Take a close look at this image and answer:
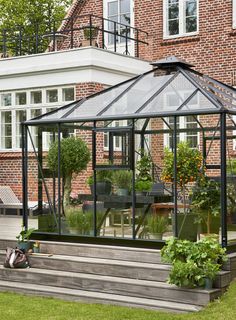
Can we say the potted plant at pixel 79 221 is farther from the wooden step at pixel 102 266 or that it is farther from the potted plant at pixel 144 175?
the potted plant at pixel 144 175

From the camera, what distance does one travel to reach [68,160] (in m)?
10.6

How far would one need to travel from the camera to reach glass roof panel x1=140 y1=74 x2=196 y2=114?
31.0 feet

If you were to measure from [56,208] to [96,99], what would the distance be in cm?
182

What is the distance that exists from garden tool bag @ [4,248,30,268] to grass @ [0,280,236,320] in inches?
41.6

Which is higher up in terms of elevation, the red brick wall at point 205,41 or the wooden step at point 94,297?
the red brick wall at point 205,41

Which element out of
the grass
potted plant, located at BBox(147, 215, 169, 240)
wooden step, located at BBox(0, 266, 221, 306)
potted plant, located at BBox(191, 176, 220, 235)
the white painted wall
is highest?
the white painted wall

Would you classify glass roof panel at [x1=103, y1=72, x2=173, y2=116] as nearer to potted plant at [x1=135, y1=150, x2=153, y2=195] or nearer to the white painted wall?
potted plant at [x1=135, y1=150, x2=153, y2=195]

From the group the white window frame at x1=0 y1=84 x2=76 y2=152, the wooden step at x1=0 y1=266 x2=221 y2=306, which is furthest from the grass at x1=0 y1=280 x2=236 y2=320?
the white window frame at x1=0 y1=84 x2=76 y2=152

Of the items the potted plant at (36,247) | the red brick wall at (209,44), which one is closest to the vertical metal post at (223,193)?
the potted plant at (36,247)

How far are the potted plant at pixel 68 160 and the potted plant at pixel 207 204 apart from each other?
2216mm

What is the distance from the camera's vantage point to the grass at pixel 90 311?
765 centimetres

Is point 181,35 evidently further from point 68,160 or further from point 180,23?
point 68,160

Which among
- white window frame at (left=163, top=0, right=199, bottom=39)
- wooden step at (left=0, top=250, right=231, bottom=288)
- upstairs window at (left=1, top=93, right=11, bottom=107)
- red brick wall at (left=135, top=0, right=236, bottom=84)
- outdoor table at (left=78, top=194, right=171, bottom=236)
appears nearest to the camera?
wooden step at (left=0, top=250, right=231, bottom=288)

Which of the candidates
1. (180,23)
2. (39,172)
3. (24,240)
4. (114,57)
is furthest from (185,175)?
(180,23)
